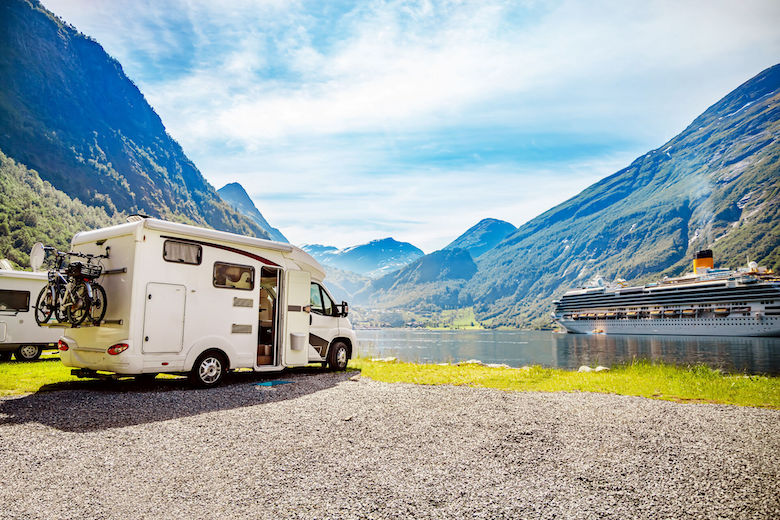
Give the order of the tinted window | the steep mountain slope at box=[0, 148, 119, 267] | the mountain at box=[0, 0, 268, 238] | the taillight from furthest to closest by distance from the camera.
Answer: the mountain at box=[0, 0, 268, 238], the steep mountain slope at box=[0, 148, 119, 267], the tinted window, the taillight

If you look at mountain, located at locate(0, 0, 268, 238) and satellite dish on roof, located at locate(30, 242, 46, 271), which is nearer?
satellite dish on roof, located at locate(30, 242, 46, 271)

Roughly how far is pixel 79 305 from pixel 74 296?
200mm

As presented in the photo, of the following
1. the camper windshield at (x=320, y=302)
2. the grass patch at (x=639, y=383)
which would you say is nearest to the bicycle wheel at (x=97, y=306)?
the camper windshield at (x=320, y=302)

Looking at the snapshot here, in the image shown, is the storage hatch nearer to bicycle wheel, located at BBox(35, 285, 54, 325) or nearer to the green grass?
bicycle wheel, located at BBox(35, 285, 54, 325)

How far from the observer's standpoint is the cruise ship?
68.7 meters

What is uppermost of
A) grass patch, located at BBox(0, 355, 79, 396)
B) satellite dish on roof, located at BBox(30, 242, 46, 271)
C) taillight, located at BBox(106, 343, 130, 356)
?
satellite dish on roof, located at BBox(30, 242, 46, 271)

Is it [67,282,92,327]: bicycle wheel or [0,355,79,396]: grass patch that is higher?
[67,282,92,327]: bicycle wheel

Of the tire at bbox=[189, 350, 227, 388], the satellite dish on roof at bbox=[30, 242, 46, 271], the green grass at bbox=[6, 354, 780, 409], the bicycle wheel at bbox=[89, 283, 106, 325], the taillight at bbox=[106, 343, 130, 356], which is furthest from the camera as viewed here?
the tire at bbox=[189, 350, 227, 388]

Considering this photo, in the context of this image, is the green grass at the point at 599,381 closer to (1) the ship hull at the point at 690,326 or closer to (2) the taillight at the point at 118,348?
(2) the taillight at the point at 118,348

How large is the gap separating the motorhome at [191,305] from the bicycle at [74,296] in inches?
6.9

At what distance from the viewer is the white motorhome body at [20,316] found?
14.4 meters

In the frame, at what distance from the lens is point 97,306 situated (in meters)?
8.71

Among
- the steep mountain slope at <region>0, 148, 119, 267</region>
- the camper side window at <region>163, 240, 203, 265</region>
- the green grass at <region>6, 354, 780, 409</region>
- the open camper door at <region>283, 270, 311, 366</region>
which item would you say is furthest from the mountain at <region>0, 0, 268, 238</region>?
the camper side window at <region>163, 240, 203, 265</region>

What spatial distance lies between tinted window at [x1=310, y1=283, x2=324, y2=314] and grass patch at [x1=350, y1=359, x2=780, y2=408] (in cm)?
194
